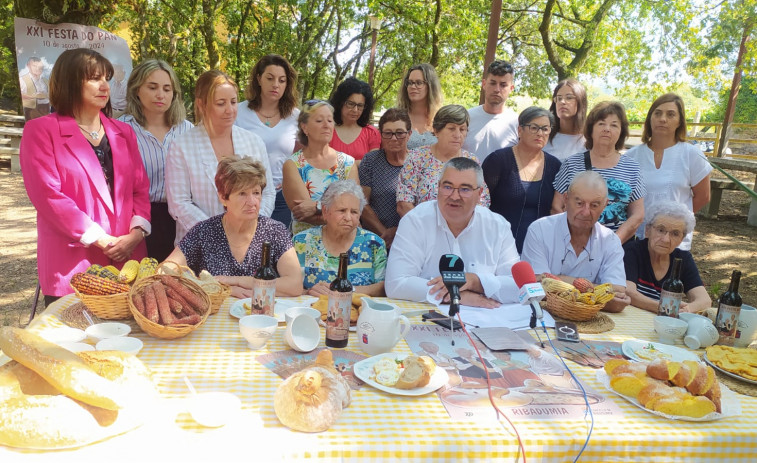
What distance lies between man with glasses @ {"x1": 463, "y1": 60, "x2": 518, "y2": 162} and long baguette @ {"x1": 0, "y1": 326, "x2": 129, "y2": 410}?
3.57 m

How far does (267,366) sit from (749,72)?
10.7 meters

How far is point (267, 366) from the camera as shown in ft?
6.39

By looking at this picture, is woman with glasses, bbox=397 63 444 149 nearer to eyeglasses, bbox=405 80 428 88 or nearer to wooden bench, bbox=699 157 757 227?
eyeglasses, bbox=405 80 428 88

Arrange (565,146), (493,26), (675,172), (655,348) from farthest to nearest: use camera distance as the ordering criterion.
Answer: (493,26) → (565,146) → (675,172) → (655,348)

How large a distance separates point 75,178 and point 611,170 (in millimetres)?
3596

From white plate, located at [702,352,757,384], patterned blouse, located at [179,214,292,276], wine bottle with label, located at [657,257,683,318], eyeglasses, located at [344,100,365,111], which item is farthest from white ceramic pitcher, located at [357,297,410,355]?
eyeglasses, located at [344,100,365,111]

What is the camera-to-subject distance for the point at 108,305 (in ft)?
7.21

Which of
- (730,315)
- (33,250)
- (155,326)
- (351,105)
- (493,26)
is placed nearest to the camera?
(155,326)

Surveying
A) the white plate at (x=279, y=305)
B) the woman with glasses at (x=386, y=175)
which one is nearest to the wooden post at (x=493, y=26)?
the woman with glasses at (x=386, y=175)

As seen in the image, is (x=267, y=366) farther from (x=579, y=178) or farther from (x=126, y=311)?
(x=579, y=178)

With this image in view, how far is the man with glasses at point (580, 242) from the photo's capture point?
317 cm

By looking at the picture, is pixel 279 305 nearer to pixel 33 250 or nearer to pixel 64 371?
pixel 64 371

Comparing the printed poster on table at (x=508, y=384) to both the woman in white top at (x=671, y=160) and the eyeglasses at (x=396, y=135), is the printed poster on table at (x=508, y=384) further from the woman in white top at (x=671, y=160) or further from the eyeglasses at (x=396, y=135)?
the woman in white top at (x=671, y=160)

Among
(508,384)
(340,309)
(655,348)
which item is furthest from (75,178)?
(655,348)
